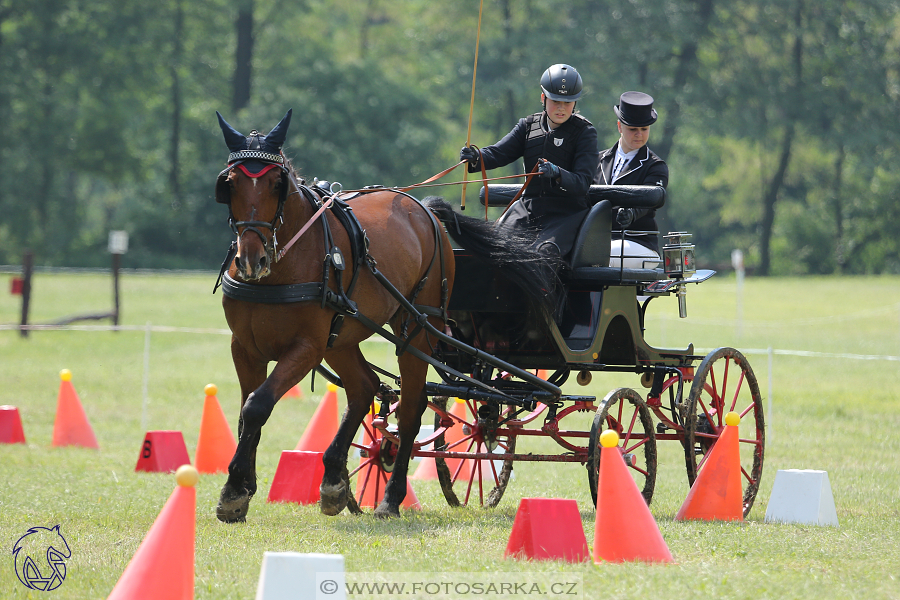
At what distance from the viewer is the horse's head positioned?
5254 mm

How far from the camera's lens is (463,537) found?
561 centimetres

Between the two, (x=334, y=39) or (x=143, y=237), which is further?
(x=334, y=39)

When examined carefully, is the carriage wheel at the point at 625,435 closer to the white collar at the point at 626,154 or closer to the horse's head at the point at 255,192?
the white collar at the point at 626,154

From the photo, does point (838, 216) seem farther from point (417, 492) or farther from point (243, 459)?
point (243, 459)

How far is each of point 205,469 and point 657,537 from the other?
186 inches

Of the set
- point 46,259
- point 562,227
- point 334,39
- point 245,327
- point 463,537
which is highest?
point 334,39

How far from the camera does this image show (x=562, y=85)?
6.78 meters

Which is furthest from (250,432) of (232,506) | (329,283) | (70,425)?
(70,425)

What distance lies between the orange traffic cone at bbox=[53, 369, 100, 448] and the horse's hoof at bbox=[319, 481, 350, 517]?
481 centimetres

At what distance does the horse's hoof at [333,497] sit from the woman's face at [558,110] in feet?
8.72

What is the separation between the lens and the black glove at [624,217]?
22.5 ft

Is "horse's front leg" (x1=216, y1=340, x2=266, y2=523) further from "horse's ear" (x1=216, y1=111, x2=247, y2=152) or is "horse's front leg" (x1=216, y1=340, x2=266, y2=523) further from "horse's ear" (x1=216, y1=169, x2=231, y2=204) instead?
"horse's ear" (x1=216, y1=111, x2=247, y2=152)

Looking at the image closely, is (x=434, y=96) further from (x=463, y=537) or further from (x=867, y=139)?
(x=463, y=537)

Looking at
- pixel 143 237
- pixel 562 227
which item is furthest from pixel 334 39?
pixel 562 227
